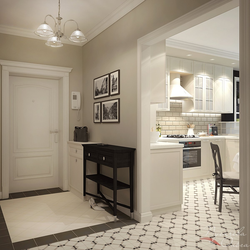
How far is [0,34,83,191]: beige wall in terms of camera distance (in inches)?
167

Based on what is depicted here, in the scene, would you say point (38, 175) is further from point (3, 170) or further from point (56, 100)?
point (56, 100)

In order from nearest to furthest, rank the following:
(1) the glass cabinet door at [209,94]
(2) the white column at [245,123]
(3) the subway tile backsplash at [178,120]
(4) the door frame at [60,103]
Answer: (2) the white column at [245,123] → (4) the door frame at [60,103] → (3) the subway tile backsplash at [178,120] → (1) the glass cabinet door at [209,94]

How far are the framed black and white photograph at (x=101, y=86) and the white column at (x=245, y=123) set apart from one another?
7.54ft

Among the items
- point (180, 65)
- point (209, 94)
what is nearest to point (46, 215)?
point (180, 65)

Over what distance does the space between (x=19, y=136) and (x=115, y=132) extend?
195 centimetres

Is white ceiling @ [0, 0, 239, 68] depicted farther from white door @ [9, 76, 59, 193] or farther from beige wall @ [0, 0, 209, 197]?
white door @ [9, 76, 59, 193]

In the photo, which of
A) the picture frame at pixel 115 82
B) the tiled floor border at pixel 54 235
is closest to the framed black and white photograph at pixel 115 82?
the picture frame at pixel 115 82

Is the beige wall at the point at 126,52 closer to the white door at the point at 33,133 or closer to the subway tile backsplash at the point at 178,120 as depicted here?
the white door at the point at 33,133

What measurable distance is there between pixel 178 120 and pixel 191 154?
40.0 inches

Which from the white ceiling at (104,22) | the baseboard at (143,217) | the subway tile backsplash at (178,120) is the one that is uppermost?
the white ceiling at (104,22)

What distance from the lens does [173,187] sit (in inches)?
137

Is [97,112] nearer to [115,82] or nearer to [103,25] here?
[115,82]

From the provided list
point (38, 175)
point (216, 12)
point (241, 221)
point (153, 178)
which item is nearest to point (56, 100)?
point (38, 175)

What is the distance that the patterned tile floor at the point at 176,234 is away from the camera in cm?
249
